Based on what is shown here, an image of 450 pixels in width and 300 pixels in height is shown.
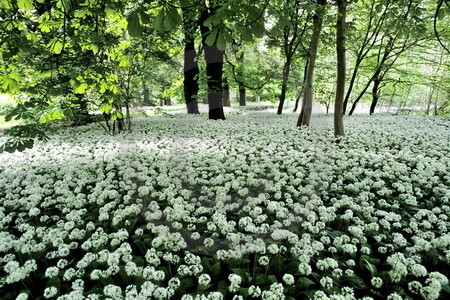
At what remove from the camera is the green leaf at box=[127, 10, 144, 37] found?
1.60 m

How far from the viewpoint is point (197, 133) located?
10305 mm

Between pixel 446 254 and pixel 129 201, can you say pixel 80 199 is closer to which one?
pixel 129 201

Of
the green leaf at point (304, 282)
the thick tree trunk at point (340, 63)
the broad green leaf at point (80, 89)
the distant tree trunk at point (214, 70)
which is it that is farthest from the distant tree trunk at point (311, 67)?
the green leaf at point (304, 282)

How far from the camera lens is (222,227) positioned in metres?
3.62

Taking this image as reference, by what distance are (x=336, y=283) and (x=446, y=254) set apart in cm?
178

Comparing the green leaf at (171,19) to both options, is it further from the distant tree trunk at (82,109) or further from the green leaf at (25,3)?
the distant tree trunk at (82,109)

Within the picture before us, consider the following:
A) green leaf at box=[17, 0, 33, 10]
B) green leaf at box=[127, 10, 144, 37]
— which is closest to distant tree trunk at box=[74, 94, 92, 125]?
green leaf at box=[17, 0, 33, 10]

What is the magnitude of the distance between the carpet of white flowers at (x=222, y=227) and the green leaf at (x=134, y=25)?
8.48 ft

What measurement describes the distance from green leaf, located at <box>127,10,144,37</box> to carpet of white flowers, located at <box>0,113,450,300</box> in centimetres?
258

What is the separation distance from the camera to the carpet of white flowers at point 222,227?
286cm

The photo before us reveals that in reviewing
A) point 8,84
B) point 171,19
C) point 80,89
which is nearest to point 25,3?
point 8,84

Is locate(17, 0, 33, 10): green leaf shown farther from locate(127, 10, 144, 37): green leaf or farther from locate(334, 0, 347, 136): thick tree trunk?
locate(334, 0, 347, 136): thick tree trunk

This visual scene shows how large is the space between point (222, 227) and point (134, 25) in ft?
9.78

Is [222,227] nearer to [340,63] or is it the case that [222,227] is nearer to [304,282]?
[304,282]
